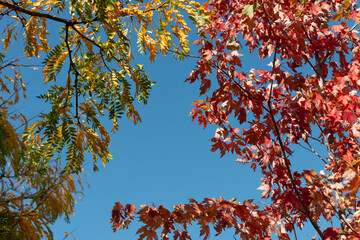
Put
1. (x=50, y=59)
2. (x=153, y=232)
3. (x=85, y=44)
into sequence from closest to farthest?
(x=153, y=232)
(x=50, y=59)
(x=85, y=44)

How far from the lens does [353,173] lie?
226 centimetres

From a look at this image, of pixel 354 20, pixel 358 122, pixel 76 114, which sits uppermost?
pixel 76 114

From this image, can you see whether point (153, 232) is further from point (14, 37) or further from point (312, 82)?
point (14, 37)

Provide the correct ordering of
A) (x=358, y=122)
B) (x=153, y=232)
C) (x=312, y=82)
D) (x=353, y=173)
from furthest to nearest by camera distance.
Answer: (x=312, y=82), (x=358, y=122), (x=153, y=232), (x=353, y=173)

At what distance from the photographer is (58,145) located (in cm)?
475

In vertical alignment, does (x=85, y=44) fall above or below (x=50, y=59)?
above

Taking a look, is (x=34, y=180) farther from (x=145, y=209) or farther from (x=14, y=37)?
(x=14, y=37)

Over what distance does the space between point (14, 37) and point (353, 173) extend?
252 inches

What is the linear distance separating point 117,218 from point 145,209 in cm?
48

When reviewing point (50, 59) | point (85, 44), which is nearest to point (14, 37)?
point (85, 44)

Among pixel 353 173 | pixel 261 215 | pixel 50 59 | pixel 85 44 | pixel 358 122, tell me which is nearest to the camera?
pixel 353 173

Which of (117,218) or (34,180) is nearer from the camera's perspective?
(117,218)

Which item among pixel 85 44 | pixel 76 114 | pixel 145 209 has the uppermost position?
pixel 85 44

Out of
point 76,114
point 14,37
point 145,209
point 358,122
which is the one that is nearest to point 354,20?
point 358,122
